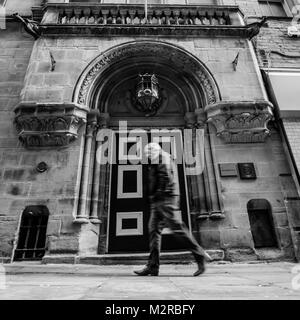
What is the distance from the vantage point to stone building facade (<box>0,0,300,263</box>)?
15.8 ft

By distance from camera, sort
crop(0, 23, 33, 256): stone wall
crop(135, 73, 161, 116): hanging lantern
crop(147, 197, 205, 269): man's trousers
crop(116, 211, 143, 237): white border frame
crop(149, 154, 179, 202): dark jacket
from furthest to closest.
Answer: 1. crop(135, 73, 161, 116): hanging lantern
2. crop(116, 211, 143, 237): white border frame
3. crop(0, 23, 33, 256): stone wall
4. crop(149, 154, 179, 202): dark jacket
5. crop(147, 197, 205, 269): man's trousers

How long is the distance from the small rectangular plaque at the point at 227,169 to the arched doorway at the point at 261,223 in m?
0.68

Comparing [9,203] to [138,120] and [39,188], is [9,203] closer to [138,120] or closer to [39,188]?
[39,188]

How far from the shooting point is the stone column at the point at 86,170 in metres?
4.85

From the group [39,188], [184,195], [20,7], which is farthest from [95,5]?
[184,195]

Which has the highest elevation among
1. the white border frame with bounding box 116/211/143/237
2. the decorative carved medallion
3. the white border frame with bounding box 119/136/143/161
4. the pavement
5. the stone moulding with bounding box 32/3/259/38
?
the stone moulding with bounding box 32/3/259/38

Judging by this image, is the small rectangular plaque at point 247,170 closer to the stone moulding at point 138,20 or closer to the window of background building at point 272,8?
the stone moulding at point 138,20

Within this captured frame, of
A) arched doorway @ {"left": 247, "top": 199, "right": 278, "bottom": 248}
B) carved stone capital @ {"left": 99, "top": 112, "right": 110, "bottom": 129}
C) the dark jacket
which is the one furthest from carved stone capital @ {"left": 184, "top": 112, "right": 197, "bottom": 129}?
the dark jacket

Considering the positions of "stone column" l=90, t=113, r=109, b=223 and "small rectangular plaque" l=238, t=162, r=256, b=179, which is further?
"small rectangular plaque" l=238, t=162, r=256, b=179

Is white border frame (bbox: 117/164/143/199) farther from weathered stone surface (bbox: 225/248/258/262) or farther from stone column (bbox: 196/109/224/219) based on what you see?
weathered stone surface (bbox: 225/248/258/262)

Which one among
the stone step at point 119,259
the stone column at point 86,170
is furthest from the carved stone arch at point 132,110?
the stone step at point 119,259

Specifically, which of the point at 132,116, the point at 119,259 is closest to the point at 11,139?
the point at 132,116

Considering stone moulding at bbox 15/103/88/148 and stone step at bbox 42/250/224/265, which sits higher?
stone moulding at bbox 15/103/88/148

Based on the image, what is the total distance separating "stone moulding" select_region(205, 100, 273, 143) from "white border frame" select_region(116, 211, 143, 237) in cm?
259
